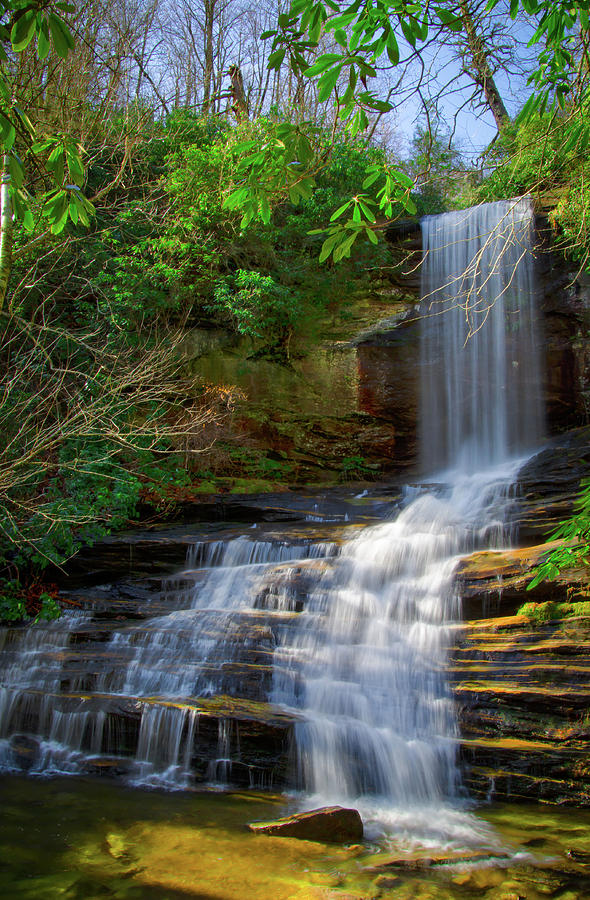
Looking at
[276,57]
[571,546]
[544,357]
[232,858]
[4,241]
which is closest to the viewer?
[276,57]

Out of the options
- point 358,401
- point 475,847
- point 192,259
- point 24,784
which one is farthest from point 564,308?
point 24,784

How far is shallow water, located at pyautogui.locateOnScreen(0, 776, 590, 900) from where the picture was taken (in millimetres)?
3652

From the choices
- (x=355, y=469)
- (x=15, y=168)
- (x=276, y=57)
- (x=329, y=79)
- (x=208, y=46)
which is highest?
(x=208, y=46)

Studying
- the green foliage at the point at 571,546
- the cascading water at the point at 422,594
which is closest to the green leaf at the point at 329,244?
the cascading water at the point at 422,594

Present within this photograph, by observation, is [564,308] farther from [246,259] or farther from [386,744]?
[386,744]

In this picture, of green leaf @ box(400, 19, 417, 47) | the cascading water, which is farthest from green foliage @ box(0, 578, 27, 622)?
green leaf @ box(400, 19, 417, 47)

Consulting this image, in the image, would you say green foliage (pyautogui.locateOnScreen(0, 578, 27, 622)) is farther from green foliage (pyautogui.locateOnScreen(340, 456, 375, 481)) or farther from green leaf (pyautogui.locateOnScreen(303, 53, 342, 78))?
green leaf (pyautogui.locateOnScreen(303, 53, 342, 78))

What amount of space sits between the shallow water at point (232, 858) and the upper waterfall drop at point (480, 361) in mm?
9002

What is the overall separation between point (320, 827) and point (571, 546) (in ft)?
11.8

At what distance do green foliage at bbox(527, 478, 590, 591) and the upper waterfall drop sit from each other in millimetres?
6789

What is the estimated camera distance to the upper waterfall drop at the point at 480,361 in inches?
515

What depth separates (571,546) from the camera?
6.17 meters

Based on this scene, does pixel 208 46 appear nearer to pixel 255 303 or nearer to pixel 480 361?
pixel 255 303

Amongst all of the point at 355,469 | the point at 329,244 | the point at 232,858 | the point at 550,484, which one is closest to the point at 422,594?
the point at 550,484
